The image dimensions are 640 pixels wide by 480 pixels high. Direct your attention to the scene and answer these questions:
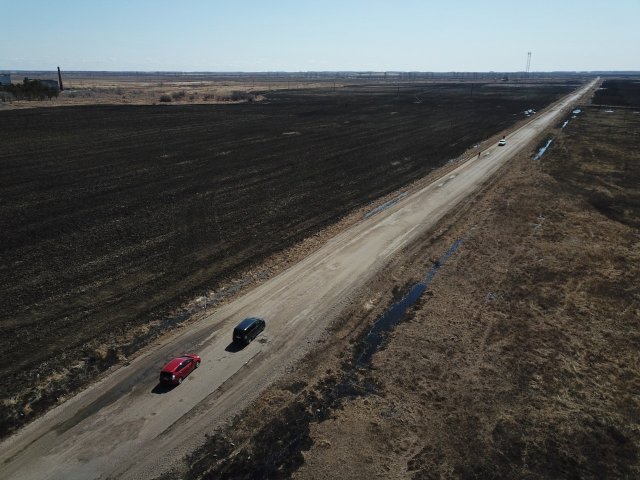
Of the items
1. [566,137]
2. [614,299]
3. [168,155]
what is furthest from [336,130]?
[614,299]

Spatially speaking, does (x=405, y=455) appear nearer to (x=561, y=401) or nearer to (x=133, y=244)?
(x=561, y=401)

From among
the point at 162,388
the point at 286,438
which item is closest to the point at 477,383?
the point at 286,438

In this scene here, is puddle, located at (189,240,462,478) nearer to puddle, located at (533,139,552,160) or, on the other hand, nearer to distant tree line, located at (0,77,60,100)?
puddle, located at (533,139,552,160)

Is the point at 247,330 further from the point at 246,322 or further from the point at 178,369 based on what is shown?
the point at 178,369

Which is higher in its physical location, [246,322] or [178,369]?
[246,322]

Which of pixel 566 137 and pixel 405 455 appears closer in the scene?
pixel 405 455

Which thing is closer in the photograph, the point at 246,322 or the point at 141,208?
the point at 246,322

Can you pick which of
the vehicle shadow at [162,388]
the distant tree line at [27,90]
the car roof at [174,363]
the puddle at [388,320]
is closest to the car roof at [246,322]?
the car roof at [174,363]
